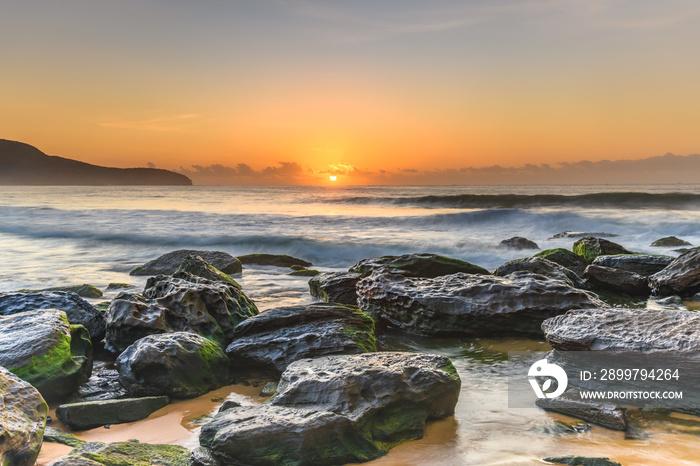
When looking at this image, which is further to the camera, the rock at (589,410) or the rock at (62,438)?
the rock at (589,410)

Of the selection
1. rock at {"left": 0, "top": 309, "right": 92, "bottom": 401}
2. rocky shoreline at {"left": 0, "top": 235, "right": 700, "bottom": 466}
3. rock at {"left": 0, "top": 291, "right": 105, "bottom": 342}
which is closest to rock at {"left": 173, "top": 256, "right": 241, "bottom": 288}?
rocky shoreline at {"left": 0, "top": 235, "right": 700, "bottom": 466}

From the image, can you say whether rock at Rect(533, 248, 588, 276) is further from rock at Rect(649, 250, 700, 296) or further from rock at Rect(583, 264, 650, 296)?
rock at Rect(649, 250, 700, 296)

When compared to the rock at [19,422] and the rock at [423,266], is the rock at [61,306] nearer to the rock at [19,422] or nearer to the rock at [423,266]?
the rock at [19,422]

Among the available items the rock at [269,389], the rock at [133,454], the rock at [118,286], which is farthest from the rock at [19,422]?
the rock at [118,286]

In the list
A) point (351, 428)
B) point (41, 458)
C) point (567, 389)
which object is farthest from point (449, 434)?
point (41, 458)

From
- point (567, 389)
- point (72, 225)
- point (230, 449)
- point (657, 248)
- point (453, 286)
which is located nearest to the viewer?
point (230, 449)

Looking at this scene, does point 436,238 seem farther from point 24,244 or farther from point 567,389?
point 567,389

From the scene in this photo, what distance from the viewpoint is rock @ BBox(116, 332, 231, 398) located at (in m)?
3.65

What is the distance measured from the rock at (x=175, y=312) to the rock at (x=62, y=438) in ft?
4.99

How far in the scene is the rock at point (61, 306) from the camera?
4922 millimetres

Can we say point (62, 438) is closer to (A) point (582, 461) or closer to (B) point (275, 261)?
(A) point (582, 461)

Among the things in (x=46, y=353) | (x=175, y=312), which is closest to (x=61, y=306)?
(x=175, y=312)

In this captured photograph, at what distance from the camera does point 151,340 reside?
12.7 feet

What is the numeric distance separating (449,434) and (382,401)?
0.47 m
